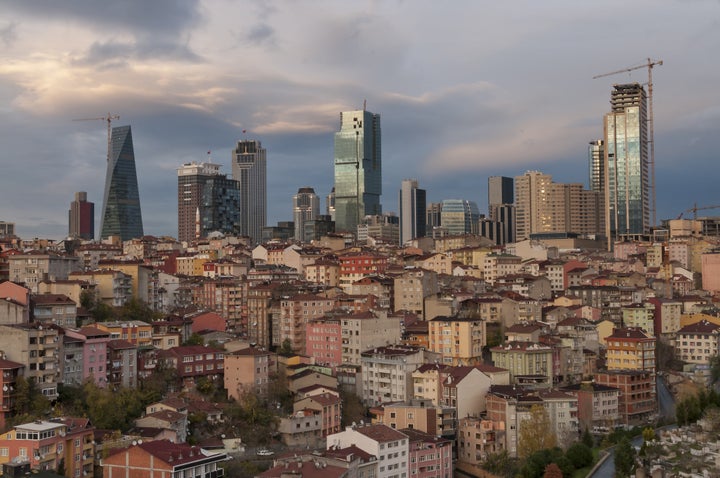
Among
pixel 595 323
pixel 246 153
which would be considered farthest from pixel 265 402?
pixel 246 153

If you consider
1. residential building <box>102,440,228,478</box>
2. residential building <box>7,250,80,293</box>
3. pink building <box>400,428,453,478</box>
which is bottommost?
pink building <box>400,428,453,478</box>

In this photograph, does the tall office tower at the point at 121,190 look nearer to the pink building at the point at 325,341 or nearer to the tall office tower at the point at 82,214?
the tall office tower at the point at 82,214

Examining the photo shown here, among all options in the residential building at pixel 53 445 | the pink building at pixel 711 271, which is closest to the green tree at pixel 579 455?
the residential building at pixel 53 445

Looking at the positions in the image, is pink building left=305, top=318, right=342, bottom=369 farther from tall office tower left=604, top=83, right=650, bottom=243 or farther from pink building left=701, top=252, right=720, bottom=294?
tall office tower left=604, top=83, right=650, bottom=243

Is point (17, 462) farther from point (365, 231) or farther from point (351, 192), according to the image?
point (351, 192)

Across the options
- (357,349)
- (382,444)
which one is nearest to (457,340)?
(357,349)

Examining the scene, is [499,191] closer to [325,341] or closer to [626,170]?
[626,170]

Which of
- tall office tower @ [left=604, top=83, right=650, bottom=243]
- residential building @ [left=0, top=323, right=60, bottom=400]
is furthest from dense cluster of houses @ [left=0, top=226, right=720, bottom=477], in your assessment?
tall office tower @ [left=604, top=83, right=650, bottom=243]
